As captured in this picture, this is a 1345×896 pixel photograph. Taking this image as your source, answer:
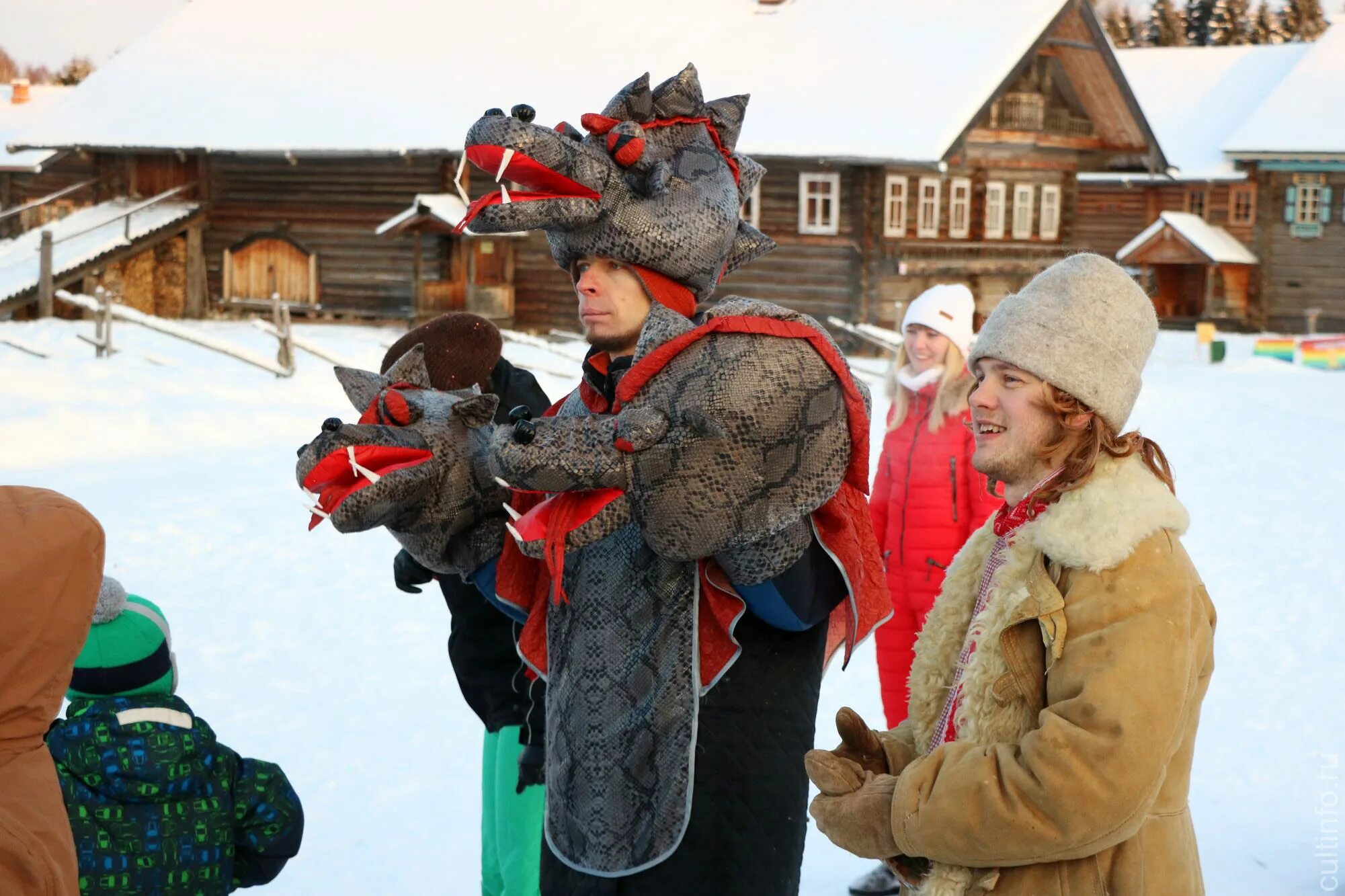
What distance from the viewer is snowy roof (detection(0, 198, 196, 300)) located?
21375 mm

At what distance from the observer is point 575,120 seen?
20797 millimetres

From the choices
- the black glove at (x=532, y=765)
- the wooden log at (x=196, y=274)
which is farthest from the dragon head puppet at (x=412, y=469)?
the wooden log at (x=196, y=274)

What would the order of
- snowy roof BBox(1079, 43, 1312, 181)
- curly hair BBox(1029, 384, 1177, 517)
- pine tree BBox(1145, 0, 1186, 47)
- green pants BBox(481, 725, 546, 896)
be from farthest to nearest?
1. pine tree BBox(1145, 0, 1186, 47)
2. snowy roof BBox(1079, 43, 1312, 181)
3. green pants BBox(481, 725, 546, 896)
4. curly hair BBox(1029, 384, 1177, 517)

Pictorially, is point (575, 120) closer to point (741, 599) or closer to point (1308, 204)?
point (1308, 204)

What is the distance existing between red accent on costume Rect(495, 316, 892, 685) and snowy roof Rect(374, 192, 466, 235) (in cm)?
1928

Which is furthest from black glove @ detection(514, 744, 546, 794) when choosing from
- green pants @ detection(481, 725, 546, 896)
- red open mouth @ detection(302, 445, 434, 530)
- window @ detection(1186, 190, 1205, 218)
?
window @ detection(1186, 190, 1205, 218)

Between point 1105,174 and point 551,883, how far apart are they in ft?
104

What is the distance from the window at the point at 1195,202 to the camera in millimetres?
31609

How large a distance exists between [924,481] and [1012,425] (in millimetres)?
2723

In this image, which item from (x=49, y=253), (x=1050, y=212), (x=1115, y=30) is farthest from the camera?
(x=1115, y=30)

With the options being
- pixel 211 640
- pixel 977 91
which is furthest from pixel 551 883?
pixel 977 91

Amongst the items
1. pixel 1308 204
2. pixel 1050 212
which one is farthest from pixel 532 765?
pixel 1308 204

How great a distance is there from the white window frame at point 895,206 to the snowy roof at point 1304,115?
11.5m

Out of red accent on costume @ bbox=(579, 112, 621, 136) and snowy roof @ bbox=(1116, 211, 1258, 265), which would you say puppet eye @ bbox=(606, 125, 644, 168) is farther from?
snowy roof @ bbox=(1116, 211, 1258, 265)
